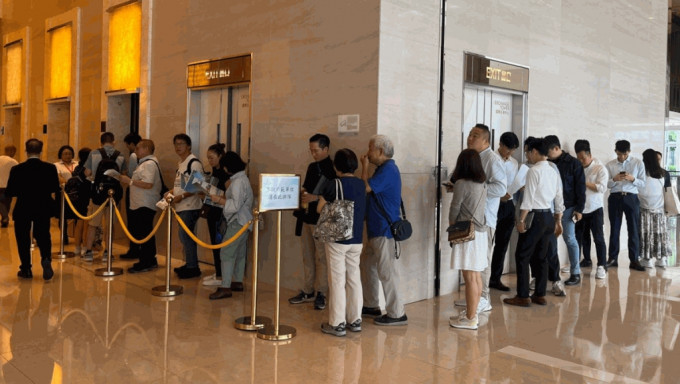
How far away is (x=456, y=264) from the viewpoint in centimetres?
Result: 553

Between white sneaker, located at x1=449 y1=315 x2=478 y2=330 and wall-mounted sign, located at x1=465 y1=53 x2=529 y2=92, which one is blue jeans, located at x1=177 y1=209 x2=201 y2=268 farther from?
wall-mounted sign, located at x1=465 y1=53 x2=529 y2=92

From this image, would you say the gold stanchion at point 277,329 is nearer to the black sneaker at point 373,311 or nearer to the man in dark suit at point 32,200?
the black sneaker at point 373,311

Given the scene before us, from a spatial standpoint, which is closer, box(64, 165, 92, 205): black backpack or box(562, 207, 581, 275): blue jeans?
box(562, 207, 581, 275): blue jeans

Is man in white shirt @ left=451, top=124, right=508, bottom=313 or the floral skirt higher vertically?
man in white shirt @ left=451, top=124, right=508, bottom=313

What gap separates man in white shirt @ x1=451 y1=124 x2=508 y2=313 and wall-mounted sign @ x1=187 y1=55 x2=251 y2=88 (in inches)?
116

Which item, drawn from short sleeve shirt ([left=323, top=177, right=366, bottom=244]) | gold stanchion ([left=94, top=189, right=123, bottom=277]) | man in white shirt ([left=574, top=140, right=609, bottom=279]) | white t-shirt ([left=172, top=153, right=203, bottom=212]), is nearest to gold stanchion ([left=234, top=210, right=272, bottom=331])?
short sleeve shirt ([left=323, top=177, right=366, bottom=244])

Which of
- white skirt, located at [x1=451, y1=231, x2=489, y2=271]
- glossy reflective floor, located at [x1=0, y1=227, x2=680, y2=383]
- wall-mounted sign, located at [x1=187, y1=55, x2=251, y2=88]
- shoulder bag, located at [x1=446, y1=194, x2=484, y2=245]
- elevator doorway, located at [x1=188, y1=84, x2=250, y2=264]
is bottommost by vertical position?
glossy reflective floor, located at [x1=0, y1=227, x2=680, y2=383]

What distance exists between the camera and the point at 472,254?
548 cm

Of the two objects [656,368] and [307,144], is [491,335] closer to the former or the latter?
[656,368]

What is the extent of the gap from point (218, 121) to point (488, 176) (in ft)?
12.7

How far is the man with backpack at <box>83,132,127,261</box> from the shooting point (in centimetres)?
800

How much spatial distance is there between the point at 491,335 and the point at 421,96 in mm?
2534

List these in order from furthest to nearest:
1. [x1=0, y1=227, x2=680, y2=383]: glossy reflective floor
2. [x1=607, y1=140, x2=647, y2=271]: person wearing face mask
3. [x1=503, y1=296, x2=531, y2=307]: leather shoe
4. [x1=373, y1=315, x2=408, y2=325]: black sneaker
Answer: [x1=607, y1=140, x2=647, y2=271]: person wearing face mask < [x1=503, y1=296, x2=531, y2=307]: leather shoe < [x1=373, y1=315, x2=408, y2=325]: black sneaker < [x1=0, y1=227, x2=680, y2=383]: glossy reflective floor

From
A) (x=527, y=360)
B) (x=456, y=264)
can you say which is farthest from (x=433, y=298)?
(x=527, y=360)
